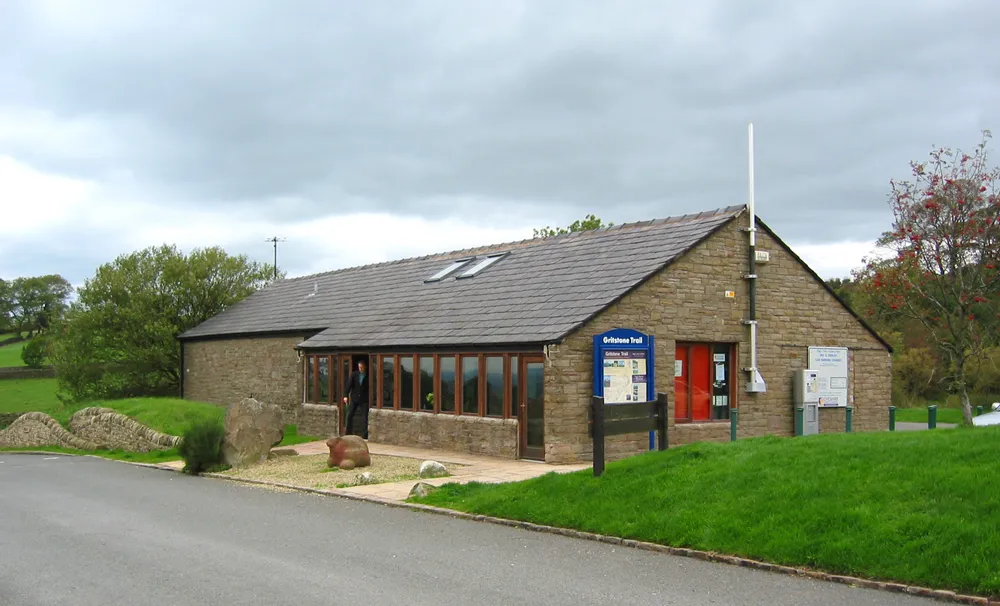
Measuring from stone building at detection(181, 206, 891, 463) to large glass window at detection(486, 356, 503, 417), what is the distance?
34mm

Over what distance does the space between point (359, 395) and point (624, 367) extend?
818cm

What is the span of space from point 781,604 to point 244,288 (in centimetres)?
3747

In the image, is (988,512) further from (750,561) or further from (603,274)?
(603,274)

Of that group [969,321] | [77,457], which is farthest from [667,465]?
[77,457]

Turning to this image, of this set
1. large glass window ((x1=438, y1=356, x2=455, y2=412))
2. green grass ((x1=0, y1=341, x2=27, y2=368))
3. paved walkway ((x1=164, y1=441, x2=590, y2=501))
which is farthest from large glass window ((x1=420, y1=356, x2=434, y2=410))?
green grass ((x1=0, y1=341, x2=27, y2=368))

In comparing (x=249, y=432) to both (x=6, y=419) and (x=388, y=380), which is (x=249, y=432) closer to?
(x=388, y=380)

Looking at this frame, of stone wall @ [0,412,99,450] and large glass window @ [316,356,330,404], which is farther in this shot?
stone wall @ [0,412,99,450]

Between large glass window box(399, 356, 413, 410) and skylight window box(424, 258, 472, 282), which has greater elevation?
skylight window box(424, 258, 472, 282)

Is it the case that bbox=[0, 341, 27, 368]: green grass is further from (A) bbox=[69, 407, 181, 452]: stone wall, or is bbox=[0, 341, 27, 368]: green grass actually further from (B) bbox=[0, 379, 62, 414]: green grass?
(A) bbox=[69, 407, 181, 452]: stone wall

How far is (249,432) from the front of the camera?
19.2m

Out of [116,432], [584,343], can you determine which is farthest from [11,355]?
[584,343]

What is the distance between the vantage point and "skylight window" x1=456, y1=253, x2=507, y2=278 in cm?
2625

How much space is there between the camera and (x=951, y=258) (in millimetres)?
21359

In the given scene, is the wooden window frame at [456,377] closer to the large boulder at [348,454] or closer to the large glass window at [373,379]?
the large glass window at [373,379]
